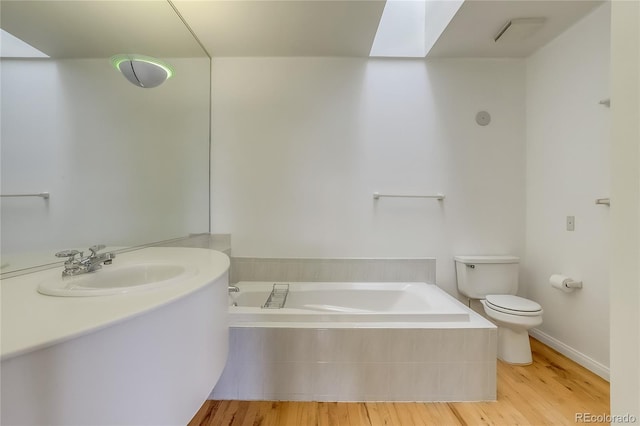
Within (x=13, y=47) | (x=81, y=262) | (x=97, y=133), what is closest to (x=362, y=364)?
(x=81, y=262)

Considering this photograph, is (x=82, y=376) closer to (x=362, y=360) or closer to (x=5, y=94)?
(x=5, y=94)

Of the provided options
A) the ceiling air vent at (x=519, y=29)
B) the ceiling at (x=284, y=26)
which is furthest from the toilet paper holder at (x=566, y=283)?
the ceiling at (x=284, y=26)

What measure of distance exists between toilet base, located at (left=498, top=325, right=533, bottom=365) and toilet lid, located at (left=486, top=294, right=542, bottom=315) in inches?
7.4

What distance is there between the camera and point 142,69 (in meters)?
1.46

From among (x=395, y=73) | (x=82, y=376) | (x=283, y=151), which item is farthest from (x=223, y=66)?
(x=82, y=376)

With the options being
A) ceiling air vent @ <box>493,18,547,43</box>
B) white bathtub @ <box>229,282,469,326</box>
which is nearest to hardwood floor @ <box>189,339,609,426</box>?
white bathtub @ <box>229,282,469,326</box>

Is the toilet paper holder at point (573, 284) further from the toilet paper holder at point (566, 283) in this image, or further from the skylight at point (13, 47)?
the skylight at point (13, 47)

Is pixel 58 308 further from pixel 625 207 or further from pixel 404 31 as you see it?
pixel 404 31

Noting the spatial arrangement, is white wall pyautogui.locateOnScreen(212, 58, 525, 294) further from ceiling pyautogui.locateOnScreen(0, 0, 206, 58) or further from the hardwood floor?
the hardwood floor

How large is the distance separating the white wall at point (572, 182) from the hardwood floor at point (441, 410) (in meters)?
0.39

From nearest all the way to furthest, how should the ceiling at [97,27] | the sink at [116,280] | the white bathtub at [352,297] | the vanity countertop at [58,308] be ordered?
the vanity countertop at [58,308] → the sink at [116,280] → the ceiling at [97,27] → the white bathtub at [352,297]

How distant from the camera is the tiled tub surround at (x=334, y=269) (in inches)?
84.0

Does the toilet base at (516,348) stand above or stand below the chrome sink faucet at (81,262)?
below

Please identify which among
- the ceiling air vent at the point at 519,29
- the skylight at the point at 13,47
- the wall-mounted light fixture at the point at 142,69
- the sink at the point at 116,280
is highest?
the ceiling air vent at the point at 519,29
